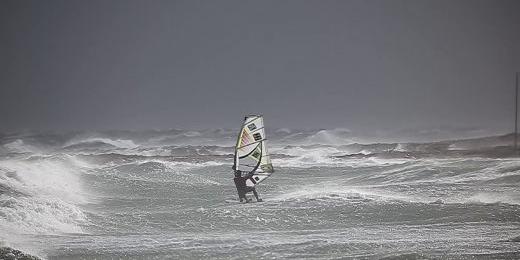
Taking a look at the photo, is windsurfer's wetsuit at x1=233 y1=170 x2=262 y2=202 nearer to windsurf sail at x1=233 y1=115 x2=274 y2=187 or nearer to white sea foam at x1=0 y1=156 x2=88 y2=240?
windsurf sail at x1=233 y1=115 x2=274 y2=187

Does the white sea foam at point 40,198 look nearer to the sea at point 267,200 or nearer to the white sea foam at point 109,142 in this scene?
the sea at point 267,200

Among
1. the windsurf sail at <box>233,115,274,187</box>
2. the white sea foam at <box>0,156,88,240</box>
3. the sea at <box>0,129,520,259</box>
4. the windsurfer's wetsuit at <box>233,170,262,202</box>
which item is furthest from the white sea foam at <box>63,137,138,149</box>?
→ the windsurf sail at <box>233,115,274,187</box>

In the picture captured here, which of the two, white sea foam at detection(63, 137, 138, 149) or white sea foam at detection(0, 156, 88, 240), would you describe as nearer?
white sea foam at detection(0, 156, 88, 240)

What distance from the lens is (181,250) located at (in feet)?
19.0

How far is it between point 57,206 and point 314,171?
4.49 meters

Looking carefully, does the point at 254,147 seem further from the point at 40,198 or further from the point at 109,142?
the point at 109,142

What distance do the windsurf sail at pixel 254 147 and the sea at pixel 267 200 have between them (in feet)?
1.88

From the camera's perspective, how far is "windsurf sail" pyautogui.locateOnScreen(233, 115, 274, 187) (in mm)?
7613

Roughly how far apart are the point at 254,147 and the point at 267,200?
1.00 m

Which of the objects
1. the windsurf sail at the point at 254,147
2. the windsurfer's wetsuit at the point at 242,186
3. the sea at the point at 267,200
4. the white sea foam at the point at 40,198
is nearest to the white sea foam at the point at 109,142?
the sea at the point at 267,200

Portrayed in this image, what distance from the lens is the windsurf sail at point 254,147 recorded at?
300 inches

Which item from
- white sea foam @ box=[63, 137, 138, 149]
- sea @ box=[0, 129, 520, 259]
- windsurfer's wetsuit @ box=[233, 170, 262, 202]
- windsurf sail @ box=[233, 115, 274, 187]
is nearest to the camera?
sea @ box=[0, 129, 520, 259]

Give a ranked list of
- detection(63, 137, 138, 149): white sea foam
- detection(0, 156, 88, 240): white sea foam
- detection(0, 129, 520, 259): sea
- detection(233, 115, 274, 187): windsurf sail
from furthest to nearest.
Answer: detection(63, 137, 138, 149): white sea foam
detection(233, 115, 274, 187): windsurf sail
detection(0, 156, 88, 240): white sea foam
detection(0, 129, 520, 259): sea

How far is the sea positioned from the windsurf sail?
0.57 metres
